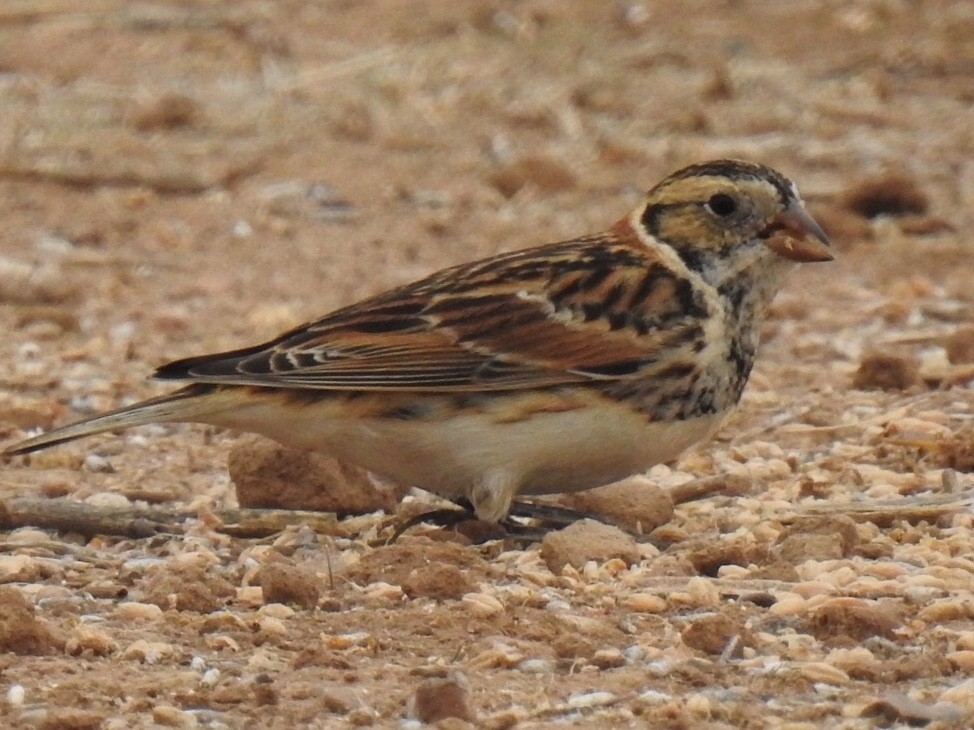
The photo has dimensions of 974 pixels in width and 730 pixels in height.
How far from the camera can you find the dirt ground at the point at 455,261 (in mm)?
5109

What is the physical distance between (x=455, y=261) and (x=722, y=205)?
349 centimetres

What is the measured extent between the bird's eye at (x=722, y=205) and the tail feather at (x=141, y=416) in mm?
1471

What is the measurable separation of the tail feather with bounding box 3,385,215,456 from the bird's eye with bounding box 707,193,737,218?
4.83 feet

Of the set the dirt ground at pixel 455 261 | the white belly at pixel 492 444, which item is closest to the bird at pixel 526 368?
the white belly at pixel 492 444

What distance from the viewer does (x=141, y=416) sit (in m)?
6.13

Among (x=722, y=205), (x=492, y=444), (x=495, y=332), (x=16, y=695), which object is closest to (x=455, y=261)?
(x=722, y=205)

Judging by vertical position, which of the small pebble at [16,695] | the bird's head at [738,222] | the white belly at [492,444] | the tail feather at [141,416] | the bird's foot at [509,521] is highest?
the bird's head at [738,222]

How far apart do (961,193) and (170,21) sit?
4.75 m

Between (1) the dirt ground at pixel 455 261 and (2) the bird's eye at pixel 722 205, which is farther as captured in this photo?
(2) the bird's eye at pixel 722 205

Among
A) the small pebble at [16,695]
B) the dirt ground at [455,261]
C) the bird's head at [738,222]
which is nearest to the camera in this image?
the small pebble at [16,695]

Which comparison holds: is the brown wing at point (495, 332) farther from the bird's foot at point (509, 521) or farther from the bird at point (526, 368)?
the bird's foot at point (509, 521)

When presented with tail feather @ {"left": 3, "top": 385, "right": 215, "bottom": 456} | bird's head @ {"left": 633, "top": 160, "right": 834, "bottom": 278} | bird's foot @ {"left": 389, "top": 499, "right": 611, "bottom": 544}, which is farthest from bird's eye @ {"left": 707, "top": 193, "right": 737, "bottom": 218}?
tail feather @ {"left": 3, "top": 385, "right": 215, "bottom": 456}

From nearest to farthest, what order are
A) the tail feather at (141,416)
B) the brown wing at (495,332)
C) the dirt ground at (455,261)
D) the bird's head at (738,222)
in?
the dirt ground at (455,261) < the tail feather at (141,416) < the brown wing at (495,332) < the bird's head at (738,222)

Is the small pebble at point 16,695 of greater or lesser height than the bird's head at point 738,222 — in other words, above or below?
below
